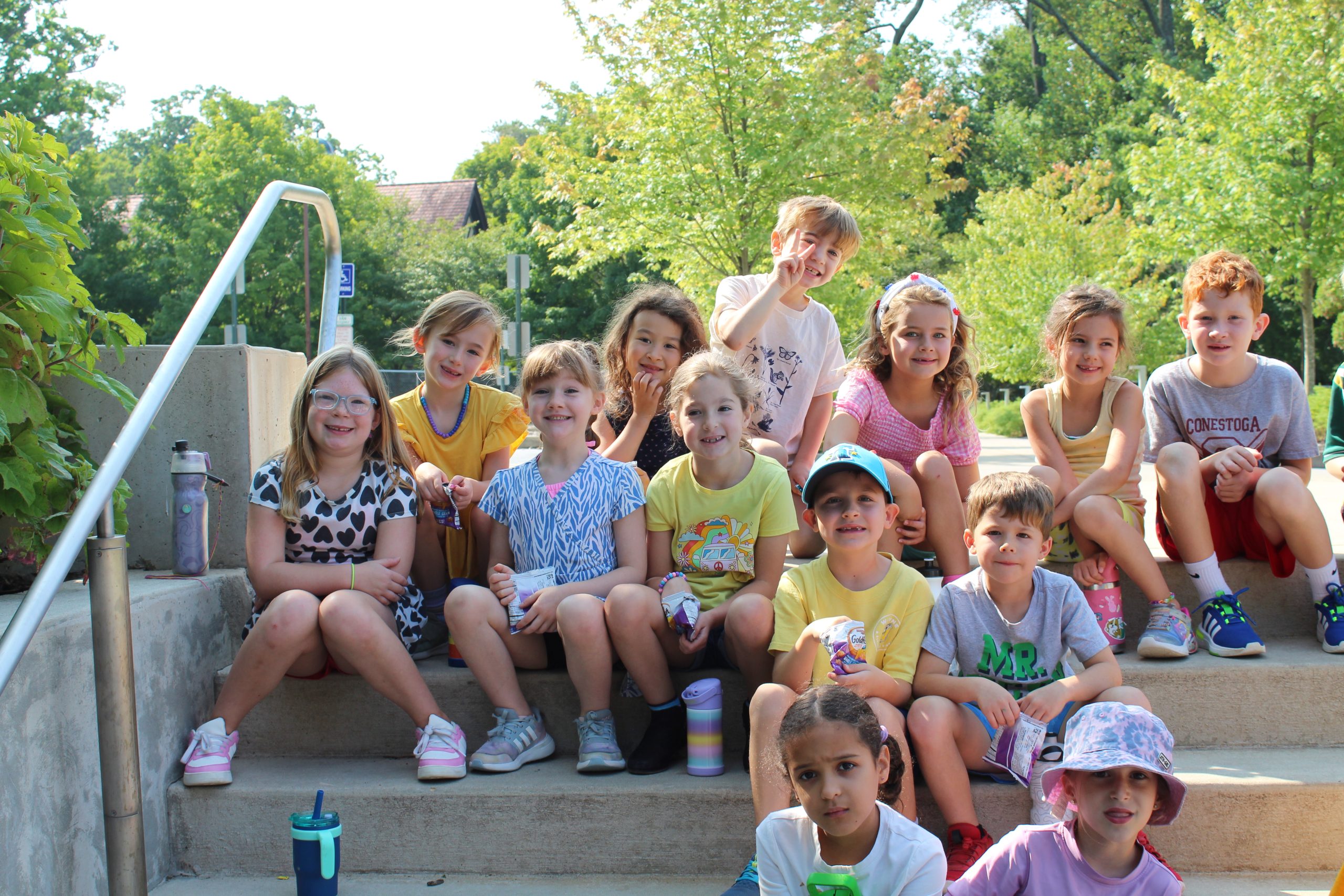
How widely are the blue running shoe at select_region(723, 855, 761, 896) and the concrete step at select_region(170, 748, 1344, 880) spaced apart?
0.20 metres

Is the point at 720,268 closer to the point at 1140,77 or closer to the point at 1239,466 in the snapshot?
the point at 1239,466

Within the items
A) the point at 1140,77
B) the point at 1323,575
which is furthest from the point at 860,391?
the point at 1140,77

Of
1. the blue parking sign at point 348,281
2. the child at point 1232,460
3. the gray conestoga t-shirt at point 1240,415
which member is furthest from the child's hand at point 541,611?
the blue parking sign at point 348,281

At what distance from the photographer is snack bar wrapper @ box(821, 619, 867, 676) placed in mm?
2514

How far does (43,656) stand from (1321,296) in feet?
76.3

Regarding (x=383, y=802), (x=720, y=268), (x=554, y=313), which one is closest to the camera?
(x=383, y=802)

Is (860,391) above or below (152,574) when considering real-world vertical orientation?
above

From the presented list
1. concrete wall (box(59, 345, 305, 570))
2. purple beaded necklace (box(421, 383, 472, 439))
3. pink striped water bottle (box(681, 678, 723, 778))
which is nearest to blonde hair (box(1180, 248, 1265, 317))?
pink striped water bottle (box(681, 678, 723, 778))

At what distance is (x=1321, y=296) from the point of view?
2047 centimetres

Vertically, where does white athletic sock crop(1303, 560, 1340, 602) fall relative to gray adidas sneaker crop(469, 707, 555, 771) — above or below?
above

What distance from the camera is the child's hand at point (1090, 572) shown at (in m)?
3.10

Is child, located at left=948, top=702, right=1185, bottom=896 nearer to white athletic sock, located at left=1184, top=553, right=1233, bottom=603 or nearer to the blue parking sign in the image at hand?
white athletic sock, located at left=1184, top=553, right=1233, bottom=603

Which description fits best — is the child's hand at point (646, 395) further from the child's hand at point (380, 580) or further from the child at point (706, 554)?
the child's hand at point (380, 580)

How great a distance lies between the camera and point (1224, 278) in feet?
11.1
